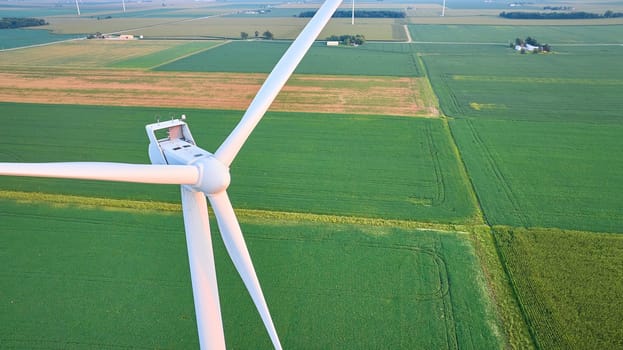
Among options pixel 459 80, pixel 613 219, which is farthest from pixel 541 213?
pixel 459 80

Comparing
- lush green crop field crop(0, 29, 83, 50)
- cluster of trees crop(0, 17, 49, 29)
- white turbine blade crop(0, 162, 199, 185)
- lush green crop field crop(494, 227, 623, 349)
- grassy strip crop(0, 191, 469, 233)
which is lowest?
lush green crop field crop(494, 227, 623, 349)

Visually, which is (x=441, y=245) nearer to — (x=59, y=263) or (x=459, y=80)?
(x=59, y=263)

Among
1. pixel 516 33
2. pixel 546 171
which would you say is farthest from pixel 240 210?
pixel 516 33

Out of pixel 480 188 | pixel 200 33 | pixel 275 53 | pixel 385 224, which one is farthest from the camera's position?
pixel 200 33

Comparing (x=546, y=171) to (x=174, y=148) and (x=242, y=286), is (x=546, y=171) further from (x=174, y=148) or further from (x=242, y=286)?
(x=174, y=148)

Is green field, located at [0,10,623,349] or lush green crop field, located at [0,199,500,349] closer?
lush green crop field, located at [0,199,500,349]

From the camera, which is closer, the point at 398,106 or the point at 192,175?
the point at 192,175

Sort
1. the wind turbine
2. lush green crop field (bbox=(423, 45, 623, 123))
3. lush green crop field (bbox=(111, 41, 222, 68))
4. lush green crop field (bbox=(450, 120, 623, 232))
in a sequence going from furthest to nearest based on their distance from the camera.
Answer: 1. lush green crop field (bbox=(111, 41, 222, 68))
2. lush green crop field (bbox=(423, 45, 623, 123))
3. lush green crop field (bbox=(450, 120, 623, 232))
4. the wind turbine

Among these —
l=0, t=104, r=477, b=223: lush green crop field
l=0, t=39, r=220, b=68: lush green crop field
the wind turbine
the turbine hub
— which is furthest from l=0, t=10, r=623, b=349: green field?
l=0, t=39, r=220, b=68: lush green crop field

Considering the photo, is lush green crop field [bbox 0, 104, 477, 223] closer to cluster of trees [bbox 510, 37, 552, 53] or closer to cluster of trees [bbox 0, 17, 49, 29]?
cluster of trees [bbox 510, 37, 552, 53]
